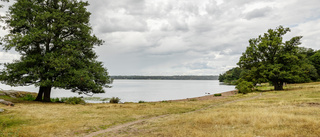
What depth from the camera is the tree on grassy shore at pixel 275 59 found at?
44.4m

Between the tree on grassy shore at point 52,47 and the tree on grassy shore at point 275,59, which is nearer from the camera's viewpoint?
the tree on grassy shore at point 52,47

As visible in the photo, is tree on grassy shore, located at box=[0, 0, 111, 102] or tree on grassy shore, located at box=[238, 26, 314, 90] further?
tree on grassy shore, located at box=[238, 26, 314, 90]

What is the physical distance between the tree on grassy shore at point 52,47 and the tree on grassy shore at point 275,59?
3667 cm

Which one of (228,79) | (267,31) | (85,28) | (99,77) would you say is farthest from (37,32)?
(228,79)

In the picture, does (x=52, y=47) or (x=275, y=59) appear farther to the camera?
(x=275, y=59)

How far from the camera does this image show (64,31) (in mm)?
28453

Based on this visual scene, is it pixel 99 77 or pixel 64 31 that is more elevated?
pixel 64 31

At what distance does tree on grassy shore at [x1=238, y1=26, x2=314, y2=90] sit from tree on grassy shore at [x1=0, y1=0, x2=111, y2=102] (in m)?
36.7

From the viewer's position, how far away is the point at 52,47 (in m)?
28.5

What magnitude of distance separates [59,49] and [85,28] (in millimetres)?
4744

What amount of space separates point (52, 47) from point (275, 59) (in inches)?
1870

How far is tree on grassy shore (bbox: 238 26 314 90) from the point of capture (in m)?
44.4

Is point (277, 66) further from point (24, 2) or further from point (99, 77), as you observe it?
point (24, 2)

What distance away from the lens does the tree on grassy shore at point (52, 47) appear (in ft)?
80.7
